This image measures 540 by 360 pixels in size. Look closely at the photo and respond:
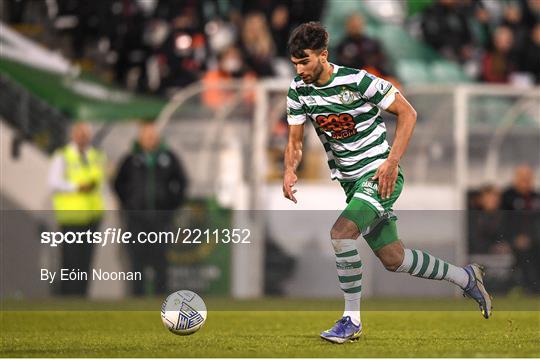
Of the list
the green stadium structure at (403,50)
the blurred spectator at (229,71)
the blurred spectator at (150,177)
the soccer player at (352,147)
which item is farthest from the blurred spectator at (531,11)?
the soccer player at (352,147)

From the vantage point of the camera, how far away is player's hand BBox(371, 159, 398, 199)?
888 centimetres

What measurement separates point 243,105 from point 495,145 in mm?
3110

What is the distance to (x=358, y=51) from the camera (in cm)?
1747

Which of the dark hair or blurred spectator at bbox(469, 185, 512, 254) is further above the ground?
the dark hair

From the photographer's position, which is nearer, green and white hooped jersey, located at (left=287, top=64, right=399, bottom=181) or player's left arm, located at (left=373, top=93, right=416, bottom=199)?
player's left arm, located at (left=373, top=93, right=416, bottom=199)

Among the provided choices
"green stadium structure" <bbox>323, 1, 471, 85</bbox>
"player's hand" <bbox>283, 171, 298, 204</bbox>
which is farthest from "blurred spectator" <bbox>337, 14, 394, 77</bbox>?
"player's hand" <bbox>283, 171, 298, 204</bbox>

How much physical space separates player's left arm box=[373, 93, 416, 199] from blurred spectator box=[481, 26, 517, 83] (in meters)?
10.6

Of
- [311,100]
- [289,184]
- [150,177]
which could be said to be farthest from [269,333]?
[150,177]

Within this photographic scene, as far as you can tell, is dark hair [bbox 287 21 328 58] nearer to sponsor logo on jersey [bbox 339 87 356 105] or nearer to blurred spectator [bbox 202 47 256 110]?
sponsor logo on jersey [bbox 339 87 356 105]

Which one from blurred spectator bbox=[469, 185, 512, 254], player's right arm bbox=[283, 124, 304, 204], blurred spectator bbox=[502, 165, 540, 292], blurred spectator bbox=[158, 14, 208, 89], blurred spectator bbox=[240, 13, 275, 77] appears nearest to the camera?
player's right arm bbox=[283, 124, 304, 204]

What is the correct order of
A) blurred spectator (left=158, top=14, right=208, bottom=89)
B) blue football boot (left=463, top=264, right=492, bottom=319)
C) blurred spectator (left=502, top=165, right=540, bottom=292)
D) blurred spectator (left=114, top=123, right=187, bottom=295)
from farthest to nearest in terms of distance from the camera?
blurred spectator (left=158, top=14, right=208, bottom=89), blurred spectator (left=114, top=123, right=187, bottom=295), blurred spectator (left=502, top=165, right=540, bottom=292), blue football boot (left=463, top=264, right=492, bottom=319)

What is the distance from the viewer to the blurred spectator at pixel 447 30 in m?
20.3

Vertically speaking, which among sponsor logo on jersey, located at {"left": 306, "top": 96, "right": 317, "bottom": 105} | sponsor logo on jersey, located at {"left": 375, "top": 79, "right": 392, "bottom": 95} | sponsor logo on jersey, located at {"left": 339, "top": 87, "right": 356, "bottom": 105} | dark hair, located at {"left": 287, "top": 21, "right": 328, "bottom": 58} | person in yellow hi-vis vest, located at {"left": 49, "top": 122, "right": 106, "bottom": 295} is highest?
dark hair, located at {"left": 287, "top": 21, "right": 328, "bottom": 58}

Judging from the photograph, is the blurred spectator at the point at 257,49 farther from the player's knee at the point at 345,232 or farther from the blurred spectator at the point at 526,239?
the player's knee at the point at 345,232
